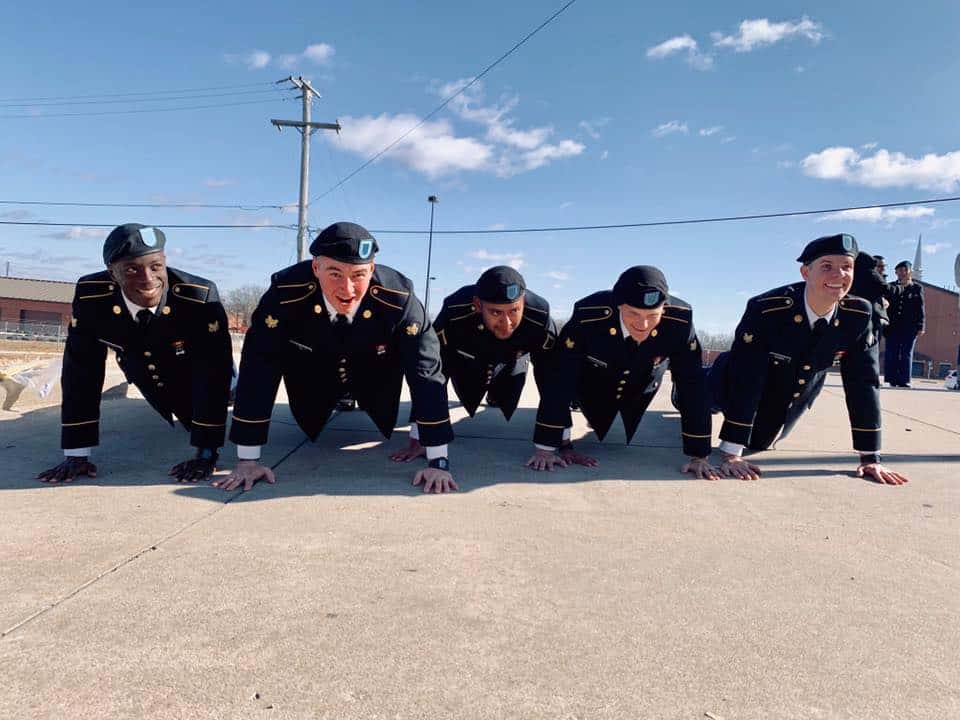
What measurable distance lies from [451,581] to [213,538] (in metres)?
0.95

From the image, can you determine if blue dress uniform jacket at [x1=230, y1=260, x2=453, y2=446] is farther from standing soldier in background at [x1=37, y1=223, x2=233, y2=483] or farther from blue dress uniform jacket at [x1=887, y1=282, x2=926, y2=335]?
blue dress uniform jacket at [x1=887, y1=282, x2=926, y2=335]

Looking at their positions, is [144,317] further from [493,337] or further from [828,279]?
[828,279]

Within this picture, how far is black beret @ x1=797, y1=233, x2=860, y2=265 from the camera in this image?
344cm

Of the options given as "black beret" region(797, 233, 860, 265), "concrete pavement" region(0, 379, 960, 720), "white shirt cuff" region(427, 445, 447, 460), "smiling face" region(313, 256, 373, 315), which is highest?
"black beret" region(797, 233, 860, 265)

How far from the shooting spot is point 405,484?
3133mm

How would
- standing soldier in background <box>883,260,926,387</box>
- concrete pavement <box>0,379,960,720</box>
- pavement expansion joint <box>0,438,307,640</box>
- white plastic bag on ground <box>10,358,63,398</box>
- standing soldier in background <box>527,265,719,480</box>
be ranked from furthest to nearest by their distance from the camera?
standing soldier in background <box>883,260,926,387</box>
white plastic bag on ground <box>10,358,63,398</box>
standing soldier in background <box>527,265,719,480</box>
pavement expansion joint <box>0,438,307,640</box>
concrete pavement <box>0,379,960,720</box>

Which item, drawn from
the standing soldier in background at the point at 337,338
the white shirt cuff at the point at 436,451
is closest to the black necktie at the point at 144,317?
the standing soldier in background at the point at 337,338

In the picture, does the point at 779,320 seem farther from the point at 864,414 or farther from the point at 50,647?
the point at 50,647

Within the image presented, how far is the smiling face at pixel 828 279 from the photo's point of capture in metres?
3.43

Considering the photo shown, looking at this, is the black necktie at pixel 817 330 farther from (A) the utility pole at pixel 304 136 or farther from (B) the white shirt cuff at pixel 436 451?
(A) the utility pole at pixel 304 136

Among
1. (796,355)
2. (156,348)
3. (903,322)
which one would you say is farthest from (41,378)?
(903,322)

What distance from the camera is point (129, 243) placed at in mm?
3090

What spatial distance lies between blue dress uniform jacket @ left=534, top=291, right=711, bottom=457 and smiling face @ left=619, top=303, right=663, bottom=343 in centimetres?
8

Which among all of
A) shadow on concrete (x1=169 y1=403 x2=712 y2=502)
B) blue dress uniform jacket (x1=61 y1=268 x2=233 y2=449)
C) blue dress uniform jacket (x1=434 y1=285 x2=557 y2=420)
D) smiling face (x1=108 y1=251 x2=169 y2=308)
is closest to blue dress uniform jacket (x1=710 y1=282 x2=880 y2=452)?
shadow on concrete (x1=169 y1=403 x2=712 y2=502)
